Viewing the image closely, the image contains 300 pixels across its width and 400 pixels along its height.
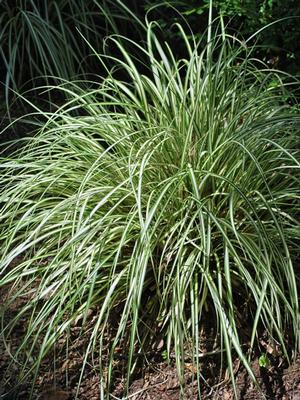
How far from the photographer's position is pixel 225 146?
3.17 m

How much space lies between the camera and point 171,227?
3084 mm

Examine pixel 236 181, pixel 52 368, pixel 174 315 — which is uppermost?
pixel 236 181

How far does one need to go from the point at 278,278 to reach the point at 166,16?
223 centimetres

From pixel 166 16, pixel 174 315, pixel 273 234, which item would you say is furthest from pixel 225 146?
pixel 166 16

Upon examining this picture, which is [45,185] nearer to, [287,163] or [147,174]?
[147,174]

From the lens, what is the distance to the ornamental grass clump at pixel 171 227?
290cm

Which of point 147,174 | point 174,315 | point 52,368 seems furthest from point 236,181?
point 52,368

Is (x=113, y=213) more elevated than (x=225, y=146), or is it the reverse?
(x=225, y=146)

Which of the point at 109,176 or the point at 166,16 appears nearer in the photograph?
the point at 109,176

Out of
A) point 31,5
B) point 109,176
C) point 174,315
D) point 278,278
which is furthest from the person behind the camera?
point 31,5

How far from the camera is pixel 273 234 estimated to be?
3.15 meters

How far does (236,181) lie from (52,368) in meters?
1.05

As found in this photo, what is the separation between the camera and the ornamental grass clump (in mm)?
2898

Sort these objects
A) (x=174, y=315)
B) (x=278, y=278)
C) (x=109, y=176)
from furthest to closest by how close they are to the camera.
→ (x=109, y=176) → (x=278, y=278) → (x=174, y=315)
